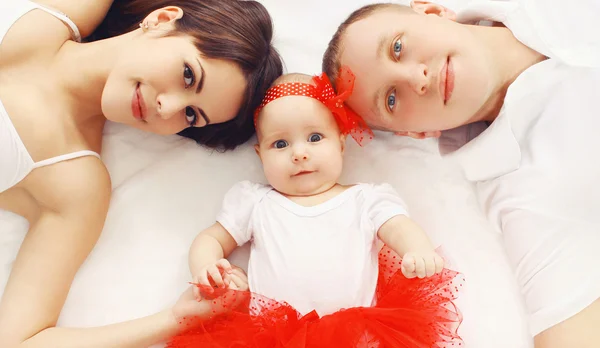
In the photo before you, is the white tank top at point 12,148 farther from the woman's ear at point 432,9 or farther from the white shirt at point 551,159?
the white shirt at point 551,159

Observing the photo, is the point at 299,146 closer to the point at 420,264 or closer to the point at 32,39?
the point at 420,264

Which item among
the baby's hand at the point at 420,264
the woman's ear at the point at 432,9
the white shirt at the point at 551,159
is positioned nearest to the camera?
the baby's hand at the point at 420,264

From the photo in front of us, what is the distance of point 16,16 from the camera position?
1.21m

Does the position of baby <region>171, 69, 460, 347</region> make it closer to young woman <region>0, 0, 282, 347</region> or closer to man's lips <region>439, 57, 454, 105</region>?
young woman <region>0, 0, 282, 347</region>

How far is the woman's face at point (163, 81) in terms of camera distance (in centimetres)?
116

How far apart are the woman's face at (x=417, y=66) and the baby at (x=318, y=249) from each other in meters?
0.07

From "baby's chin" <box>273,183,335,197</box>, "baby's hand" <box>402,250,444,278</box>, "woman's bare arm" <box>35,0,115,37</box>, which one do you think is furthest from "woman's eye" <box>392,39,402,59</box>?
"woman's bare arm" <box>35,0,115,37</box>

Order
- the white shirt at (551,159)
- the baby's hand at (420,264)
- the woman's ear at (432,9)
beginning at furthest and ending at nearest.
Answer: the woman's ear at (432,9) → the white shirt at (551,159) → the baby's hand at (420,264)

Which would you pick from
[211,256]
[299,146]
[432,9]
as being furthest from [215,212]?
[432,9]

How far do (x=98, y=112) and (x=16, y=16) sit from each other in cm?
28

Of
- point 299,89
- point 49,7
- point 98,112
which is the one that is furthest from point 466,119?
point 49,7

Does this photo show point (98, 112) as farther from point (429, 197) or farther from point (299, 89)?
point (429, 197)

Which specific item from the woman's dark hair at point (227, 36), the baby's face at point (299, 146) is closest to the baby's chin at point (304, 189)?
the baby's face at point (299, 146)

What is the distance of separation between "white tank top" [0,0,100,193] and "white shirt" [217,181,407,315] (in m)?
0.43
